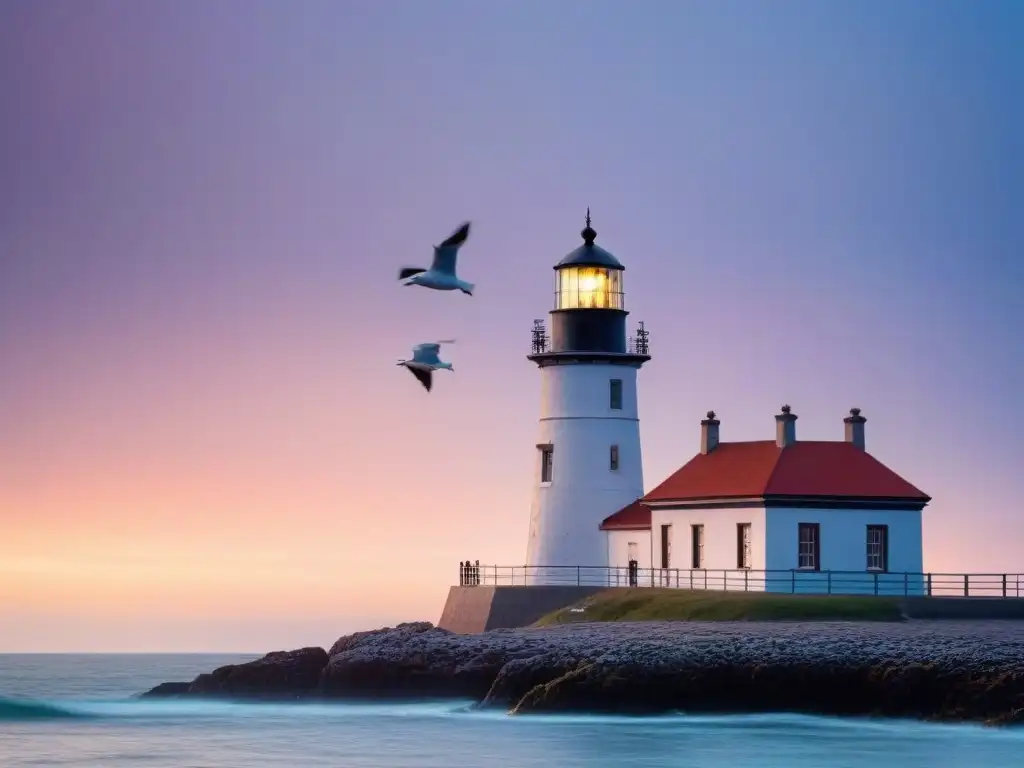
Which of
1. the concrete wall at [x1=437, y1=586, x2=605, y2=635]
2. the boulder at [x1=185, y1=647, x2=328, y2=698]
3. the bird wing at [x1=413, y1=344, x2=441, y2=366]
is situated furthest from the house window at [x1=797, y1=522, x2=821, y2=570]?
the bird wing at [x1=413, y1=344, x2=441, y2=366]

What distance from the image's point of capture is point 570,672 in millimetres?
41094

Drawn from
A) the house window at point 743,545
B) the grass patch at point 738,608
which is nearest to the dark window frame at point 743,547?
the house window at point 743,545

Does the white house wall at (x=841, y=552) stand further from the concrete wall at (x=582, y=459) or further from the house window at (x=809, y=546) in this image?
the concrete wall at (x=582, y=459)

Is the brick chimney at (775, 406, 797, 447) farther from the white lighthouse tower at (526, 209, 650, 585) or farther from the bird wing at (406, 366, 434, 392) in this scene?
the bird wing at (406, 366, 434, 392)

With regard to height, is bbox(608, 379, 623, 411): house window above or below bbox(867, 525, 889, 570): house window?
above

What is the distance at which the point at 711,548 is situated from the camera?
51375 millimetres

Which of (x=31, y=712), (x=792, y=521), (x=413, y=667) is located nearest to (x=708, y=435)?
(x=792, y=521)

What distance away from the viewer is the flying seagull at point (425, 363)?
3447 centimetres

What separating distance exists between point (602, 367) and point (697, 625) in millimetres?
10959

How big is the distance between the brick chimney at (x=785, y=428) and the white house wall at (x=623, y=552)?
13.3 ft

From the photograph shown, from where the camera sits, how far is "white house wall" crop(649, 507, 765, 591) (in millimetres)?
49875

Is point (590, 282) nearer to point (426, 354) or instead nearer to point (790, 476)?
point (790, 476)

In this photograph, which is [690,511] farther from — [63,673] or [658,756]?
[63,673]

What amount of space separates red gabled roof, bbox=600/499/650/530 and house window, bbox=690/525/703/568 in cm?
171
